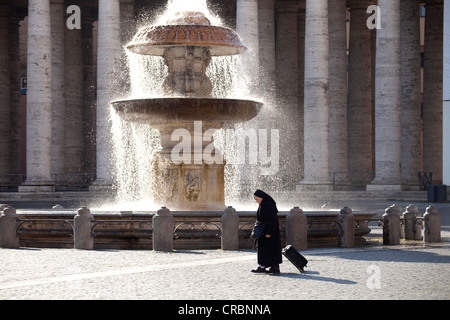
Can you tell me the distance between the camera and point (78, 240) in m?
20.6

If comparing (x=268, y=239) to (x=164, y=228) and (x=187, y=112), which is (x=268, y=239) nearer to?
(x=164, y=228)

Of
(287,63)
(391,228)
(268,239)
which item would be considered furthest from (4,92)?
(268,239)

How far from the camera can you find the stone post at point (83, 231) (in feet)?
67.4

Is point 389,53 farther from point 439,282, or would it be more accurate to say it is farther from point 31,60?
point 439,282

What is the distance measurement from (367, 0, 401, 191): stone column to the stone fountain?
81.3 feet

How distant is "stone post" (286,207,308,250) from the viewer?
20.4 meters

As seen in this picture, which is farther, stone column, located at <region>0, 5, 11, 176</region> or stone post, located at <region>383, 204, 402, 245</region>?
stone column, located at <region>0, 5, 11, 176</region>

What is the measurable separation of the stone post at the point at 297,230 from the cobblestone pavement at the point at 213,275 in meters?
0.42

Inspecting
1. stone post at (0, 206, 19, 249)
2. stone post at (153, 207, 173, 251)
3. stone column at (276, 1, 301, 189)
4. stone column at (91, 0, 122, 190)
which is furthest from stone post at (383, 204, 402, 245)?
stone column at (276, 1, 301, 189)

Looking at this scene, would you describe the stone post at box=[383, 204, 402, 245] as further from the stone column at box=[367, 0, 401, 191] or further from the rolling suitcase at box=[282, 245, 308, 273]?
the stone column at box=[367, 0, 401, 191]

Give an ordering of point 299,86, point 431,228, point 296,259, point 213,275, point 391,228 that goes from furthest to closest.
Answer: point 299,86
point 431,228
point 391,228
point 296,259
point 213,275

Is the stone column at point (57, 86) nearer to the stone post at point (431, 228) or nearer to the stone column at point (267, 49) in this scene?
the stone column at point (267, 49)

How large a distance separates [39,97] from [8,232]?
29087mm

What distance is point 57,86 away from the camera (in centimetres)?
5441
